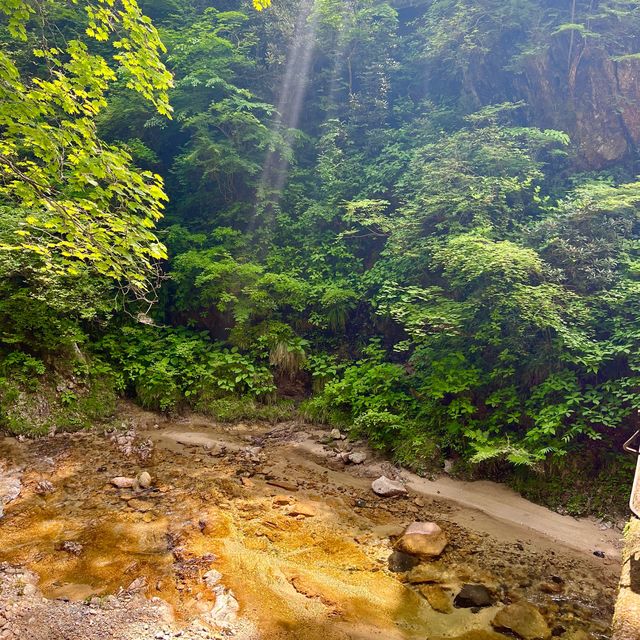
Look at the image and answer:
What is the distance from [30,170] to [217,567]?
4.74m

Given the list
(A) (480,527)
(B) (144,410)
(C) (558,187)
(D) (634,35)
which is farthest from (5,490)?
(D) (634,35)

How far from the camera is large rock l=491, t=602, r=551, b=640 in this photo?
4.20 metres

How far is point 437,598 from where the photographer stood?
4.67 meters

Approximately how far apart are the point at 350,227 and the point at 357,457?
7.11 meters

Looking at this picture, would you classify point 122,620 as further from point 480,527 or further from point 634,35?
point 634,35

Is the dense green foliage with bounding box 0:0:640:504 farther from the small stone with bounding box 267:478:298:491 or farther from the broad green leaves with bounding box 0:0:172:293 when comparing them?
the small stone with bounding box 267:478:298:491

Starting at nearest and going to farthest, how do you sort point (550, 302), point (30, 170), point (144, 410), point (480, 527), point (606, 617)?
point (30, 170), point (606, 617), point (480, 527), point (550, 302), point (144, 410)

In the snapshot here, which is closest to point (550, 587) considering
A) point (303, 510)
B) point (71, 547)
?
point (303, 510)

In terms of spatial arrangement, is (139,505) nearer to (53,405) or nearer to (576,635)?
(53,405)

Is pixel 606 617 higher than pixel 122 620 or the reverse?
higher

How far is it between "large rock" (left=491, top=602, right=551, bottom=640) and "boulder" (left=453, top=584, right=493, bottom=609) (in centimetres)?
19

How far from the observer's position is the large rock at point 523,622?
13.8ft

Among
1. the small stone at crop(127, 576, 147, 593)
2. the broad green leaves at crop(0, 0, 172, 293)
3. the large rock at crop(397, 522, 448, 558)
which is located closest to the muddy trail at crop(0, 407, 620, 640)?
the small stone at crop(127, 576, 147, 593)

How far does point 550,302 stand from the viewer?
7.07m
